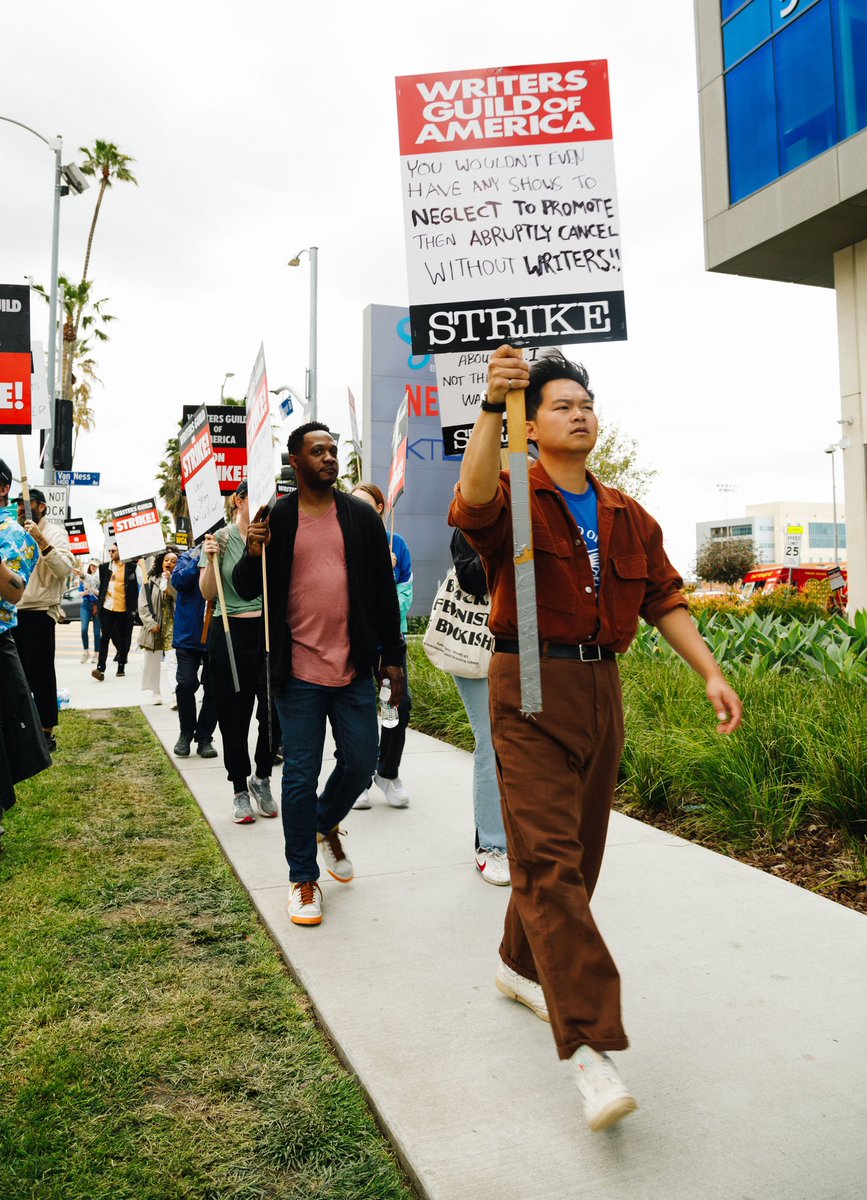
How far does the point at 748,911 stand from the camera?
13.5ft

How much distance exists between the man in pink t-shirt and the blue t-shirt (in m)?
1.57

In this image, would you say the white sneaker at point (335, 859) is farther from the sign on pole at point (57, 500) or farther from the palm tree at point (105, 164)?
the palm tree at point (105, 164)

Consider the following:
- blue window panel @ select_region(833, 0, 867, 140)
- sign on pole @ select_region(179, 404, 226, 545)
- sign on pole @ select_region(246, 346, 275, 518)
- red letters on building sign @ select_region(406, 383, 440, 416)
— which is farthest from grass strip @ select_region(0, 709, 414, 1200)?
blue window panel @ select_region(833, 0, 867, 140)

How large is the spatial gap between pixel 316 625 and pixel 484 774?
3.51 ft

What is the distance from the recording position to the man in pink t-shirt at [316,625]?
4.25m

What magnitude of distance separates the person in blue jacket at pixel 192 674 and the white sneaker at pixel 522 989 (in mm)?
5023

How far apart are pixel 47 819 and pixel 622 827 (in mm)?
3350

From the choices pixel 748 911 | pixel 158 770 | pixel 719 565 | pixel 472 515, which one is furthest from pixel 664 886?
pixel 719 565

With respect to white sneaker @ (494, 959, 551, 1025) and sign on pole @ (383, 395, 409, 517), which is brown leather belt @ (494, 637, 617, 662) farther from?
sign on pole @ (383, 395, 409, 517)

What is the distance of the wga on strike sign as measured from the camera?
384 centimetres

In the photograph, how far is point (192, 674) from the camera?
8.62 meters

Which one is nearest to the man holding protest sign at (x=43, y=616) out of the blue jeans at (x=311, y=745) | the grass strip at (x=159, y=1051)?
the grass strip at (x=159, y=1051)

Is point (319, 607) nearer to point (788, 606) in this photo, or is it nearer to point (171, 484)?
point (788, 606)

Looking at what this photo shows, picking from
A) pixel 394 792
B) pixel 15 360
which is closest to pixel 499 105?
pixel 394 792
